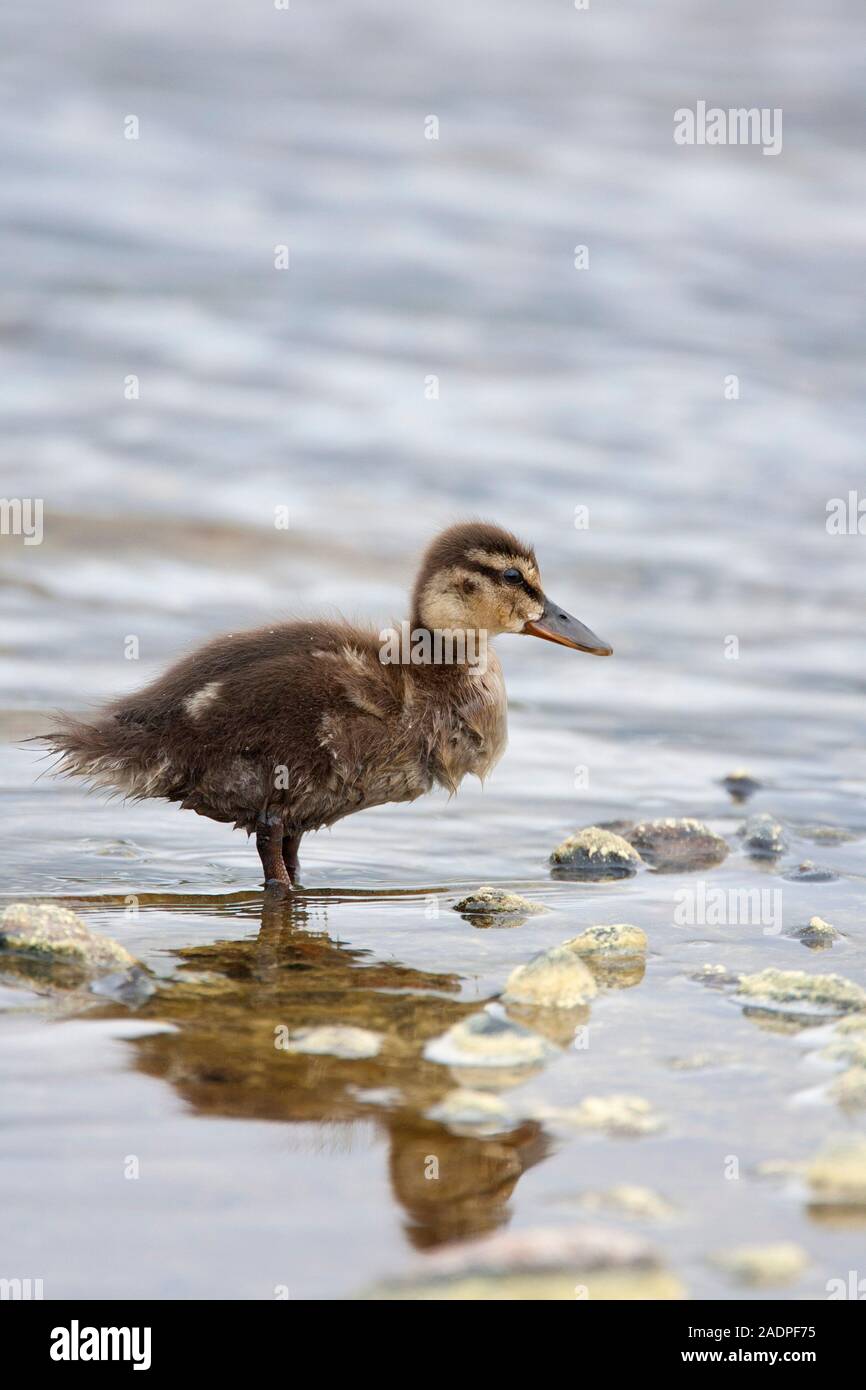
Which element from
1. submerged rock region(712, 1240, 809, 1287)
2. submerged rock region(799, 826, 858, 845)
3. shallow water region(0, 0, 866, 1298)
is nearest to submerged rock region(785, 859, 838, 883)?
shallow water region(0, 0, 866, 1298)

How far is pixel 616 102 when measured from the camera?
67.2 feet

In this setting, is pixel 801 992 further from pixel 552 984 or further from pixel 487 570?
pixel 487 570

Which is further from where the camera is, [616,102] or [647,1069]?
[616,102]

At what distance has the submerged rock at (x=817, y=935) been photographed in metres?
5.07

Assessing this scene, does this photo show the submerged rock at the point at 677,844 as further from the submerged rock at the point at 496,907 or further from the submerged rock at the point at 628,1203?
the submerged rock at the point at 628,1203

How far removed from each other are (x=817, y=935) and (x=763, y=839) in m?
1.35

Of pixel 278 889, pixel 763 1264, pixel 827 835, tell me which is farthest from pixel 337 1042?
pixel 827 835

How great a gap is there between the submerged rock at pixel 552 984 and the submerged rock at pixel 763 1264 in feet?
4.45

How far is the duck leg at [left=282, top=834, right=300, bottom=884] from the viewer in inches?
234

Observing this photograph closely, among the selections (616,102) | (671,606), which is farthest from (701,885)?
(616,102)

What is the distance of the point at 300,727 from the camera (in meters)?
5.70

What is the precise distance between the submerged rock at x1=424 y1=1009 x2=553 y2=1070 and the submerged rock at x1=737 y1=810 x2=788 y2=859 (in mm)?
2630
